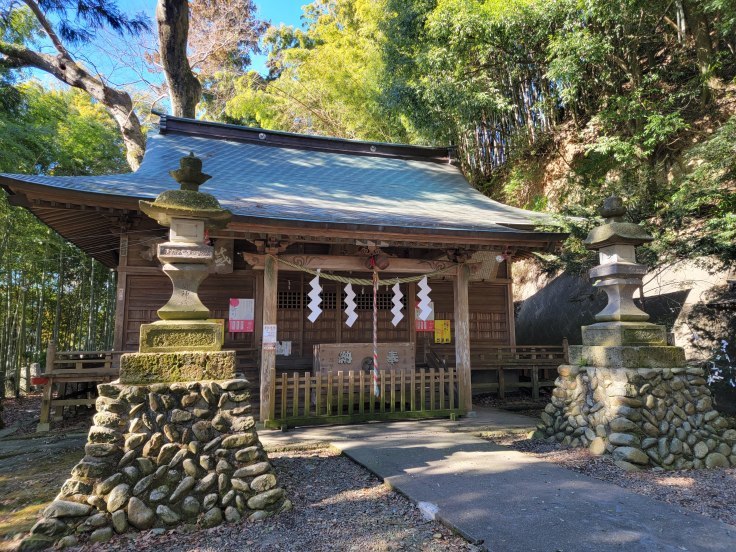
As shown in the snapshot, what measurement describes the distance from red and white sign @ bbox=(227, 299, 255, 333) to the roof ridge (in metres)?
5.78

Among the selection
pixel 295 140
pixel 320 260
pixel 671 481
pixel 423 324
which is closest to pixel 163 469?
pixel 320 260

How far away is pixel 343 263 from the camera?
23.8ft

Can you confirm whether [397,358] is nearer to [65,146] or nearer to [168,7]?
[65,146]

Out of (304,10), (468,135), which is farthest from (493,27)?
(304,10)

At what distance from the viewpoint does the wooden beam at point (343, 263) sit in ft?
22.1

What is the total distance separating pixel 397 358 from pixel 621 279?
395 centimetres

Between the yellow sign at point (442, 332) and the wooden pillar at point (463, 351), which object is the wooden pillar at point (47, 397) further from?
the yellow sign at point (442, 332)

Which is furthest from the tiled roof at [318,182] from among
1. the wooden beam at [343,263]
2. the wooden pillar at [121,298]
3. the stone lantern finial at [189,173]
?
the stone lantern finial at [189,173]

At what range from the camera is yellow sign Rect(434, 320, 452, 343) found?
10094 millimetres

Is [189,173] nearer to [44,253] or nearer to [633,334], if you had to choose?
[633,334]

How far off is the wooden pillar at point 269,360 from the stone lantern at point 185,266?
8.18ft

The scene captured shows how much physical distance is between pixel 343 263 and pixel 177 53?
12.1 metres

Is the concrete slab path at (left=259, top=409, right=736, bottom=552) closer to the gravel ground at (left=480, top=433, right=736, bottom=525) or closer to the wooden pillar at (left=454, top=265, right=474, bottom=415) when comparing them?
the gravel ground at (left=480, top=433, right=736, bottom=525)

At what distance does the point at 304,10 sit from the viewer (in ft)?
81.0
